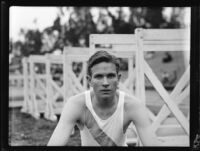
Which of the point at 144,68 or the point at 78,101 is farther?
the point at 144,68

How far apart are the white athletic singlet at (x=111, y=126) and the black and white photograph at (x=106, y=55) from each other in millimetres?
13

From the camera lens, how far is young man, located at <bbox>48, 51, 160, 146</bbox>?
2.43 m

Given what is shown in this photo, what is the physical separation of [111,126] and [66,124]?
358 mm

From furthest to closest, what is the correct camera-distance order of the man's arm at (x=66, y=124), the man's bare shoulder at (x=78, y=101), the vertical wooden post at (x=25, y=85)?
the vertical wooden post at (x=25, y=85) < the man's bare shoulder at (x=78, y=101) < the man's arm at (x=66, y=124)

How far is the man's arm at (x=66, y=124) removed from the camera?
7.65 ft

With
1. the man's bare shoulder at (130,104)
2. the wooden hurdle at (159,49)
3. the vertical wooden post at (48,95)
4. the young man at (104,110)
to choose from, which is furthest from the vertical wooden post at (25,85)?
the man's bare shoulder at (130,104)

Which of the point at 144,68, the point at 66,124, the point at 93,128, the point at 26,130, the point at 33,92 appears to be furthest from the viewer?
the point at 33,92

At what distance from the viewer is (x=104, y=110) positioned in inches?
99.7

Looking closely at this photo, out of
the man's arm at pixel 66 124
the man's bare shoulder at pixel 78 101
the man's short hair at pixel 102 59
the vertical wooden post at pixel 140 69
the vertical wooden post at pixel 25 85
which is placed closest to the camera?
the man's arm at pixel 66 124

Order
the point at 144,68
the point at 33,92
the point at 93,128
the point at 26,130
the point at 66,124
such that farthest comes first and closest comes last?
the point at 33,92 → the point at 26,130 → the point at 144,68 → the point at 93,128 → the point at 66,124

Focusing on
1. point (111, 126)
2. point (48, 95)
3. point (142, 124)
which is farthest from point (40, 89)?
point (142, 124)

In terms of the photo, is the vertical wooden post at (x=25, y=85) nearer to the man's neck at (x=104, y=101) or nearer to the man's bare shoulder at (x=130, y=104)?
the man's neck at (x=104, y=101)

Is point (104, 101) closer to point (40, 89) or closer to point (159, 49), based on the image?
point (159, 49)
